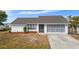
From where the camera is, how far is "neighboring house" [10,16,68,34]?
5020 mm

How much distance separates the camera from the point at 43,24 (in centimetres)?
507

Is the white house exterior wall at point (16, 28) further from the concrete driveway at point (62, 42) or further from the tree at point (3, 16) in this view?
the concrete driveway at point (62, 42)

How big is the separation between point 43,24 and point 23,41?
551 millimetres

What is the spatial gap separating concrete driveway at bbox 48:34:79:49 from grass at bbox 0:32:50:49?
0.38ft

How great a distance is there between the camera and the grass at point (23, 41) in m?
4.97

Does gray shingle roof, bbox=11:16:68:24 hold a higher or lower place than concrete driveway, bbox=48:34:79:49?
higher

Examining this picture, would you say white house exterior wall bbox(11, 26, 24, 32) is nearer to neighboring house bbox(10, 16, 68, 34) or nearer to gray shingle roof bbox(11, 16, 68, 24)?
neighboring house bbox(10, 16, 68, 34)

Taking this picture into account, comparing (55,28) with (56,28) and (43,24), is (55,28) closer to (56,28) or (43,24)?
(56,28)

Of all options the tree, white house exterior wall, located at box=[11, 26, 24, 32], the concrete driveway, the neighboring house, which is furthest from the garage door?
the tree

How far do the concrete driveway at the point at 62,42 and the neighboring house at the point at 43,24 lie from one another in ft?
0.36

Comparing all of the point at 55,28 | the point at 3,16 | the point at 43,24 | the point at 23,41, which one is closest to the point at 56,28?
the point at 55,28
